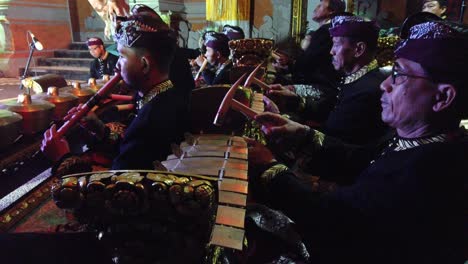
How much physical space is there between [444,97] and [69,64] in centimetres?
1107

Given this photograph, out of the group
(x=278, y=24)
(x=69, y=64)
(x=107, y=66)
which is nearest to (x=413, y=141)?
(x=107, y=66)

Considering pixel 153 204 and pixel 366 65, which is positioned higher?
pixel 366 65

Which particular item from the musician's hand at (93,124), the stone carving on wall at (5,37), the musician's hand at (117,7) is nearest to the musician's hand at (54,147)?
the musician's hand at (93,124)

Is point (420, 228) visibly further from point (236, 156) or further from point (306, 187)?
point (236, 156)

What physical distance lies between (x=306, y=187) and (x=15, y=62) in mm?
10697

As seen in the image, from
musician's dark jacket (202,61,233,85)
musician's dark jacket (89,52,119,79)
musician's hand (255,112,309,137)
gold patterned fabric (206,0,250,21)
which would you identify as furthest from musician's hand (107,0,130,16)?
musician's hand (255,112,309,137)

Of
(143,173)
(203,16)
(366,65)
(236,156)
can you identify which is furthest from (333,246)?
(203,16)

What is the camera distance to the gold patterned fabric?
7168 millimetres

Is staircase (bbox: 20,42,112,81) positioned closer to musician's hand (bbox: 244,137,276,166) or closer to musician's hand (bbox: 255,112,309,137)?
musician's hand (bbox: 255,112,309,137)

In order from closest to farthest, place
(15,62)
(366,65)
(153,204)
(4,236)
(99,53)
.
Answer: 1. (153,204)
2. (4,236)
3. (366,65)
4. (99,53)
5. (15,62)

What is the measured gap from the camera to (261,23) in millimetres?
7562

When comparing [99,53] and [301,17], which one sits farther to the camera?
[301,17]

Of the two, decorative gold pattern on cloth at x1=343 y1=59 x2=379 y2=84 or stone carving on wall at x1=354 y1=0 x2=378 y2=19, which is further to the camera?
stone carving on wall at x1=354 y1=0 x2=378 y2=19

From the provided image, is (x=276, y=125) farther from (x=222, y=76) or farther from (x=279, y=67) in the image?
(x=279, y=67)
